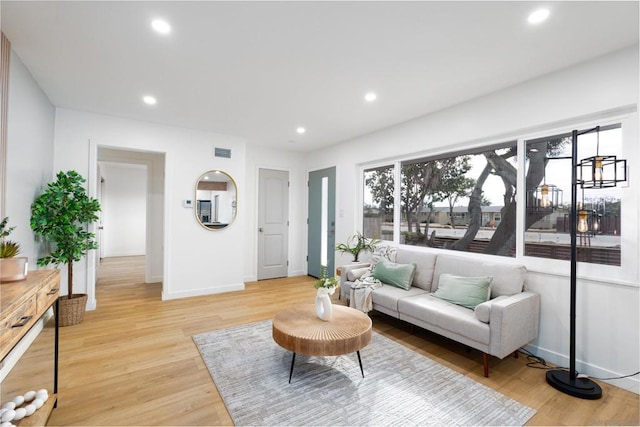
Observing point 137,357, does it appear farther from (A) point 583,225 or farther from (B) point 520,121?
(B) point 520,121

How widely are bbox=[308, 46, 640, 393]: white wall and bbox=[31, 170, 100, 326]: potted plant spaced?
4.36 metres

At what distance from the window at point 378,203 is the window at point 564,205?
183 centimetres

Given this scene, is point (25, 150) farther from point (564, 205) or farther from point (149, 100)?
point (564, 205)

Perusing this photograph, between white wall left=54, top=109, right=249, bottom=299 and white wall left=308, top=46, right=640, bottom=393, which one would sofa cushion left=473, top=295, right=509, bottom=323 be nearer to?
white wall left=308, top=46, right=640, bottom=393

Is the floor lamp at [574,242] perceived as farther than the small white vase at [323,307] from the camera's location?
No

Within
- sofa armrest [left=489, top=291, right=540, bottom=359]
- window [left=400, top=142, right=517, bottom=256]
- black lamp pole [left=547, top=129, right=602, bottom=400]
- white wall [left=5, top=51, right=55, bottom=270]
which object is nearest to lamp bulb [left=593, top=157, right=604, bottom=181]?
black lamp pole [left=547, top=129, right=602, bottom=400]

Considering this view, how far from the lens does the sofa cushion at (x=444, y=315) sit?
2.40 metres

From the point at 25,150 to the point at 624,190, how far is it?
506 centimetres

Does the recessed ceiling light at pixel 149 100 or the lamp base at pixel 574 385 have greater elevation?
the recessed ceiling light at pixel 149 100

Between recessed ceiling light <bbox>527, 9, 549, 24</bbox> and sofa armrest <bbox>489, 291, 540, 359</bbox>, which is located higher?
recessed ceiling light <bbox>527, 9, 549, 24</bbox>

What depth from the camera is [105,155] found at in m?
5.02

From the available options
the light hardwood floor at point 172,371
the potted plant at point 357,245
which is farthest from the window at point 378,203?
the light hardwood floor at point 172,371

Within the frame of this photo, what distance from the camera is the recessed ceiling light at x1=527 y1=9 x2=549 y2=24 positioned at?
6.08 feet

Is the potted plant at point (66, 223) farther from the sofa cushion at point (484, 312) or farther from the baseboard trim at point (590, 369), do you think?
the baseboard trim at point (590, 369)
